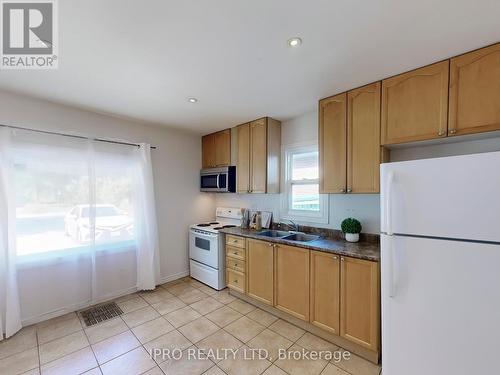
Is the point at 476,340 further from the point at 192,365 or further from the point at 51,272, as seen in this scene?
the point at 51,272

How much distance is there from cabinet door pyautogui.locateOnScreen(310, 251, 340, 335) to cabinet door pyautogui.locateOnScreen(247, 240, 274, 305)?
21.0 inches

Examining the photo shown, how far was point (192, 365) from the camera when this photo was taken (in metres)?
1.83

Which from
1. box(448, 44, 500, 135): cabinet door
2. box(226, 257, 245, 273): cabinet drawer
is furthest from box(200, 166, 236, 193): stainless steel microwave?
box(448, 44, 500, 135): cabinet door

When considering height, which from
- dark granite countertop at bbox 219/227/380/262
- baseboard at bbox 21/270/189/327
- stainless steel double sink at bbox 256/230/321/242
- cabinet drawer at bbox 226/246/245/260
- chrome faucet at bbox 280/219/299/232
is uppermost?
chrome faucet at bbox 280/219/299/232

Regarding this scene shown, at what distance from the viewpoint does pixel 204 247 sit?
3.40 meters

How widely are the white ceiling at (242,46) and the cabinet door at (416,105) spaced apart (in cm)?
10

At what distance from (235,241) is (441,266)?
2.20m

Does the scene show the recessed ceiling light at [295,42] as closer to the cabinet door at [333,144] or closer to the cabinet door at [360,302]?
the cabinet door at [333,144]

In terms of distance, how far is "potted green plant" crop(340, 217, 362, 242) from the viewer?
231 centimetres

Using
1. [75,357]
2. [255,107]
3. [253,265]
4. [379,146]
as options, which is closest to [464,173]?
[379,146]

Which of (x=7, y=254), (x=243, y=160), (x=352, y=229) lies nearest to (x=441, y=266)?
(x=352, y=229)

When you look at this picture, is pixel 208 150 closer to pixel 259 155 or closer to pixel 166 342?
pixel 259 155

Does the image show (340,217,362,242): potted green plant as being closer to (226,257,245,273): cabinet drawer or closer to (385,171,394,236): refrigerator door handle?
(385,171,394,236): refrigerator door handle

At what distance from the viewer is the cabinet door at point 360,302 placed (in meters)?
1.80
